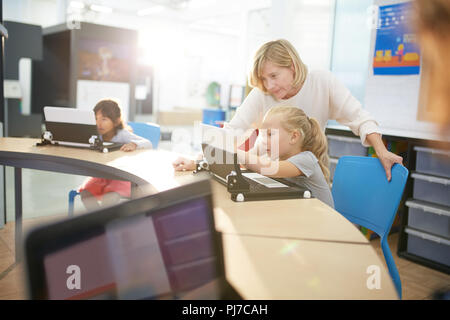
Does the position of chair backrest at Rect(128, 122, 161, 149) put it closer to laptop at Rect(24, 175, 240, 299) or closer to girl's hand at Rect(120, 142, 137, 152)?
girl's hand at Rect(120, 142, 137, 152)

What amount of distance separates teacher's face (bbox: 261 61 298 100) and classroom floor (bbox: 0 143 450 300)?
91cm

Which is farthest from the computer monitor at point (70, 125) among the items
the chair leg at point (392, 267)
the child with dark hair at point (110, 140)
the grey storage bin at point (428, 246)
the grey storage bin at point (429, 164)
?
the grey storage bin at point (428, 246)

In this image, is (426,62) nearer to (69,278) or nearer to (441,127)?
(441,127)

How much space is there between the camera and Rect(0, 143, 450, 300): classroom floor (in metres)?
2.26

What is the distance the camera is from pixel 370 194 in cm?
162

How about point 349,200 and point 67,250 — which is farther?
point 349,200

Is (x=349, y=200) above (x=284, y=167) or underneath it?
underneath

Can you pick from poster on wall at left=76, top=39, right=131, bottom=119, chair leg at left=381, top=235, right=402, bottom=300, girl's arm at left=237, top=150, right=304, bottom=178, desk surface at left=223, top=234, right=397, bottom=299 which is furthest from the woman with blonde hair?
poster on wall at left=76, top=39, right=131, bottom=119

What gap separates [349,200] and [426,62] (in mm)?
1211

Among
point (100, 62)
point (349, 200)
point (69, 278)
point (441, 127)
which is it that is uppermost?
point (100, 62)

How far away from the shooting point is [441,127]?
1.99ft

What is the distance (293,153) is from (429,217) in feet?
5.13

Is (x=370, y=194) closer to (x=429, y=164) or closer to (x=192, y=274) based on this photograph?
(x=192, y=274)
